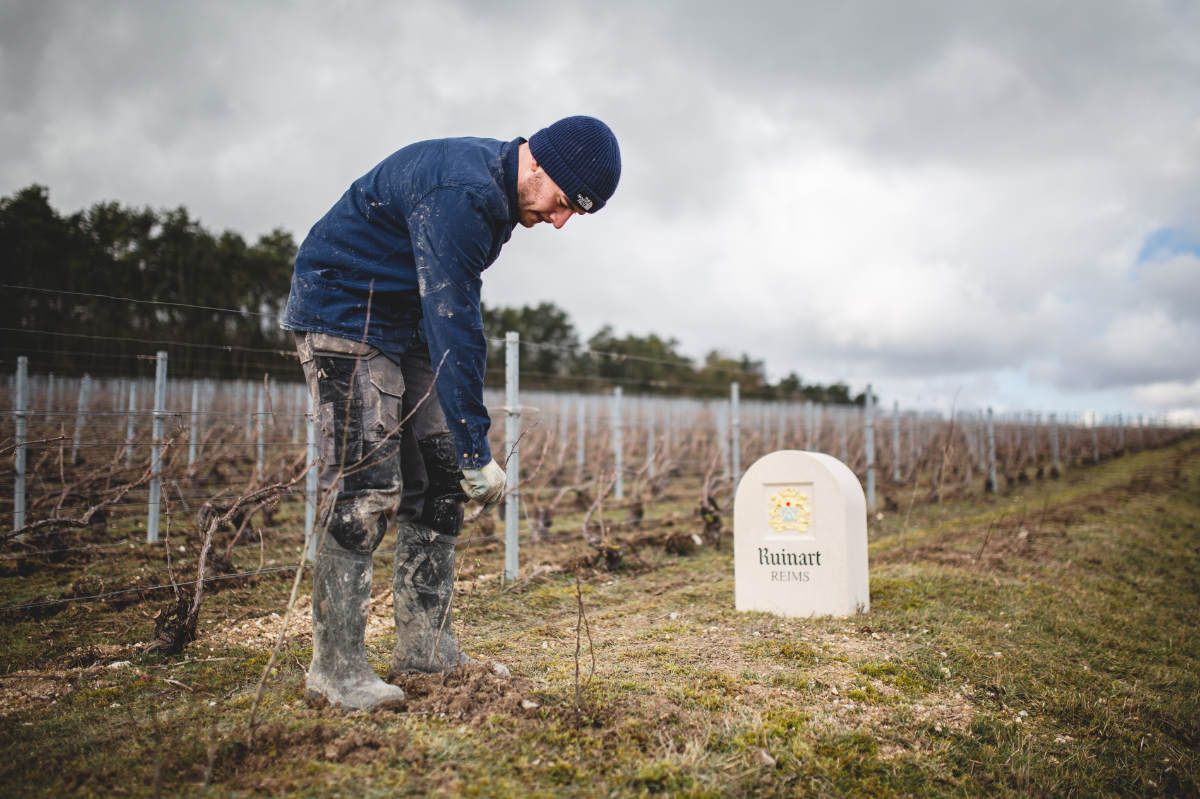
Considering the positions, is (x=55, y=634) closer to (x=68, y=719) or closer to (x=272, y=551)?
(x=68, y=719)

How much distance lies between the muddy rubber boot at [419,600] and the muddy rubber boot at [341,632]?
29 centimetres

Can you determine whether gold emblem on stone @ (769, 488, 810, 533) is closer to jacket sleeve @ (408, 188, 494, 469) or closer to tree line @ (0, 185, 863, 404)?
jacket sleeve @ (408, 188, 494, 469)

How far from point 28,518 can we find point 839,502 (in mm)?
7099

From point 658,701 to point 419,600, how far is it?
0.96 metres

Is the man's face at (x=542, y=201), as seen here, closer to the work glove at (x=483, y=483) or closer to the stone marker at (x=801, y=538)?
the work glove at (x=483, y=483)

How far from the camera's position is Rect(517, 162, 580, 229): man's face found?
2504 millimetres

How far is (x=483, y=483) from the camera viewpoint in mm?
2375

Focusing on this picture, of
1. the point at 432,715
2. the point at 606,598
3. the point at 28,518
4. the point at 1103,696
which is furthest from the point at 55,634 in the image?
the point at 1103,696

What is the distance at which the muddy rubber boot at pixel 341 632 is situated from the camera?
2350mm

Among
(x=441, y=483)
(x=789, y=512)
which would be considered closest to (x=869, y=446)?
(x=789, y=512)

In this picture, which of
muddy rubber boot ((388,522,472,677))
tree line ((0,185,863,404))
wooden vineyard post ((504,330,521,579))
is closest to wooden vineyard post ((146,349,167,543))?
tree line ((0,185,863,404))

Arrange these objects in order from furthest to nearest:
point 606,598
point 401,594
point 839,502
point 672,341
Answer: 1. point 672,341
2. point 606,598
3. point 839,502
4. point 401,594

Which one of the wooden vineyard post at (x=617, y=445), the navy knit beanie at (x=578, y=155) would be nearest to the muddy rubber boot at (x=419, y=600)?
the navy knit beanie at (x=578, y=155)

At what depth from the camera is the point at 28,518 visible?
6.54 metres
